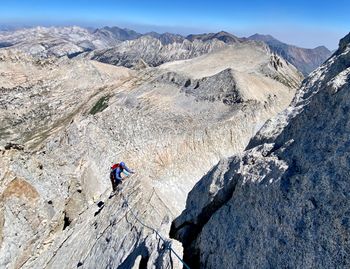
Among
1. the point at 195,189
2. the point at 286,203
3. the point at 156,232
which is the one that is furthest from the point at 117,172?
the point at 286,203

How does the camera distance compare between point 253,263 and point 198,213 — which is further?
point 198,213

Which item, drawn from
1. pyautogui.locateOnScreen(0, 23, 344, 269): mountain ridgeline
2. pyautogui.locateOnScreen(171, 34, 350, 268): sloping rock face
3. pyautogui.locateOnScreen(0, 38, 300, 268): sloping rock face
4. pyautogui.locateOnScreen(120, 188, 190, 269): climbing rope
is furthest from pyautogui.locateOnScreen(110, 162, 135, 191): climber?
pyautogui.locateOnScreen(171, 34, 350, 268): sloping rock face

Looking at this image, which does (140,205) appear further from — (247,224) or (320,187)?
(320,187)

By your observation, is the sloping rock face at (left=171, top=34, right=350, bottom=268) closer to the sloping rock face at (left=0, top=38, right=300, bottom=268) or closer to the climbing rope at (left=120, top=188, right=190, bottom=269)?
the climbing rope at (left=120, top=188, right=190, bottom=269)

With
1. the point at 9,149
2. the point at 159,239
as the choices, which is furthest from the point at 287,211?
the point at 9,149

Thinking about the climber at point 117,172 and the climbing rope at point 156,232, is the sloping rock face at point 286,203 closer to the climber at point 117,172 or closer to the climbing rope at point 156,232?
the climbing rope at point 156,232
